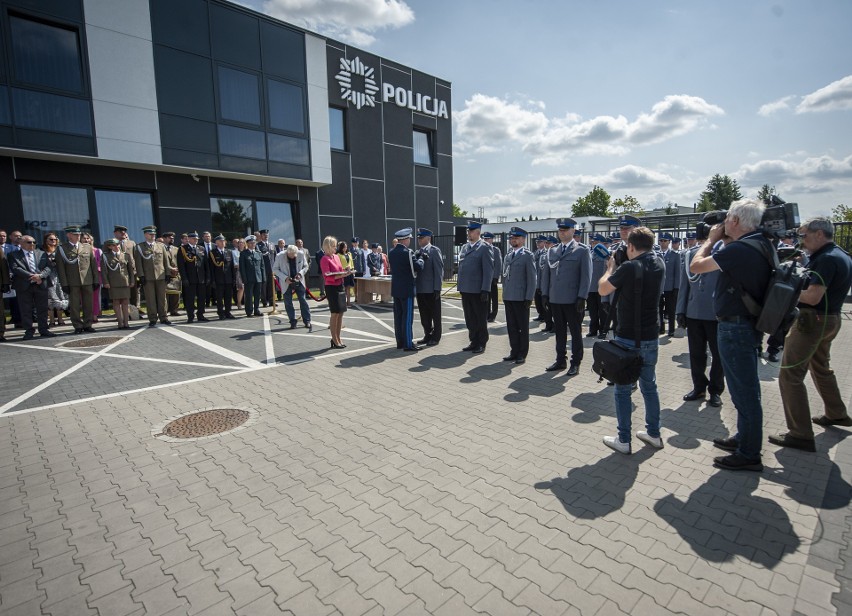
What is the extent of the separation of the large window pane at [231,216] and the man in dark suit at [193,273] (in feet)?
11.2

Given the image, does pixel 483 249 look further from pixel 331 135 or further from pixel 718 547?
pixel 331 135

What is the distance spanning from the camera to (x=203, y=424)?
496 centimetres

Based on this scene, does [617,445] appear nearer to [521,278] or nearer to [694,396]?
[694,396]

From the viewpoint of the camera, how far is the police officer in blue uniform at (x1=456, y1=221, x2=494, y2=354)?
796 cm

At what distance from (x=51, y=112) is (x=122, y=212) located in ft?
9.45

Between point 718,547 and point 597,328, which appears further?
point 597,328

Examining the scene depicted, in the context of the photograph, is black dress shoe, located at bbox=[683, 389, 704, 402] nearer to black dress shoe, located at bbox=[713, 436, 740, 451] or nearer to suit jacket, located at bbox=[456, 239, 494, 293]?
black dress shoe, located at bbox=[713, 436, 740, 451]

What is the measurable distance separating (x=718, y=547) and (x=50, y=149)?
15171 millimetres

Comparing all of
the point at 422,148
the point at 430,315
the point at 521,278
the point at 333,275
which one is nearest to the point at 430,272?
the point at 430,315

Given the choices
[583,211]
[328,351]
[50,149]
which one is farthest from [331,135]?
[583,211]

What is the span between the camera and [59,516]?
10.7 feet

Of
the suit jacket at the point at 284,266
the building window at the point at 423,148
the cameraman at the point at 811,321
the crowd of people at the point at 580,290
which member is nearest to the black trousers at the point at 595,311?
the crowd of people at the point at 580,290

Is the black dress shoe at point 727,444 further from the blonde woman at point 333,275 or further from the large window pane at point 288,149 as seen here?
the large window pane at point 288,149

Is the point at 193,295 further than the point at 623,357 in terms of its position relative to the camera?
Yes
